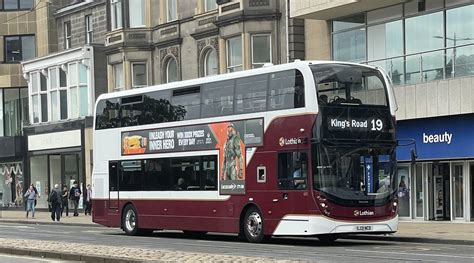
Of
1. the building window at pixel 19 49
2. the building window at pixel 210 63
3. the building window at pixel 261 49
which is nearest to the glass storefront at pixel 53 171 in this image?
the building window at pixel 19 49

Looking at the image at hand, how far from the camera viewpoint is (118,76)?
44.8 meters

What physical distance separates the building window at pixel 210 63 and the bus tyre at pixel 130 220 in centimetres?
1287

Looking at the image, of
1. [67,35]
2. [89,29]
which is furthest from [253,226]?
[67,35]

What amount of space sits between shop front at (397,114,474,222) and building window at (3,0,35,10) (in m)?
32.8

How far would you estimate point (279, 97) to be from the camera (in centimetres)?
2114

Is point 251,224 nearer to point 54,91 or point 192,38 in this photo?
point 192,38

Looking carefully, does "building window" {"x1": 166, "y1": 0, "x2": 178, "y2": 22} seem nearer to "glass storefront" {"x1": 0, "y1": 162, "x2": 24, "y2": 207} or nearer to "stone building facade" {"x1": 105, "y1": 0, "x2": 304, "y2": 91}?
"stone building facade" {"x1": 105, "y1": 0, "x2": 304, "y2": 91}

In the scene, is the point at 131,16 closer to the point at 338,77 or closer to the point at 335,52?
the point at 335,52

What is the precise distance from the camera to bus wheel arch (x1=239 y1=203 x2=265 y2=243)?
2173 cm

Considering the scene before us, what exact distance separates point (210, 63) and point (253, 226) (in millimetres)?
18068

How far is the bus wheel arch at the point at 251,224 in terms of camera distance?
21734 mm

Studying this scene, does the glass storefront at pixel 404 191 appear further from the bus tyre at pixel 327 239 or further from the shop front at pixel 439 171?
the bus tyre at pixel 327 239

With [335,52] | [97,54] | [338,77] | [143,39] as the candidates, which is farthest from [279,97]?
[97,54]

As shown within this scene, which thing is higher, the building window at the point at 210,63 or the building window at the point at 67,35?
the building window at the point at 67,35
